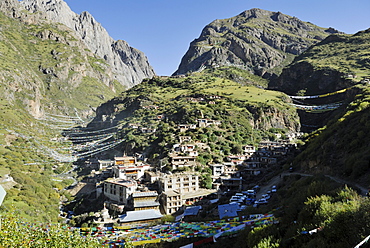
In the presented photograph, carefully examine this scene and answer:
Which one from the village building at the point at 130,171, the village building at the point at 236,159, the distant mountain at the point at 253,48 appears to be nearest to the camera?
the village building at the point at 130,171

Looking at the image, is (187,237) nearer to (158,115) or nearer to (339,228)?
(339,228)

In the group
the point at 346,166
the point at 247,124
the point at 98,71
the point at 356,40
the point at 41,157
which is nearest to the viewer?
the point at 346,166

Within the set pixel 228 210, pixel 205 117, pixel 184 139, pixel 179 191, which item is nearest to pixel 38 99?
pixel 205 117

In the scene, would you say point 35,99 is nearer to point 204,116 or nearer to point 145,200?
point 204,116

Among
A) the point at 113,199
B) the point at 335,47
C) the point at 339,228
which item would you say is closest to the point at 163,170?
the point at 113,199

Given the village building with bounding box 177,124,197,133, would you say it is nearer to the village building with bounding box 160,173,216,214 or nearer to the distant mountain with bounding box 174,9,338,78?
the village building with bounding box 160,173,216,214

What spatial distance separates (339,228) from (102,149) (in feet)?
231

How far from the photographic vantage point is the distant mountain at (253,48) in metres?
156

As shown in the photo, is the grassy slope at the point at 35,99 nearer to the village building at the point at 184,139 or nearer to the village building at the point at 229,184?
the village building at the point at 229,184

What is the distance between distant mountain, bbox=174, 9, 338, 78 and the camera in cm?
15650

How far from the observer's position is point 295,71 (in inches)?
4390

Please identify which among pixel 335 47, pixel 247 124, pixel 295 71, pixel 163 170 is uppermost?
pixel 335 47

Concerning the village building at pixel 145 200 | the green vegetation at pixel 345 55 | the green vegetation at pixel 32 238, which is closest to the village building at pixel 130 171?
the village building at pixel 145 200

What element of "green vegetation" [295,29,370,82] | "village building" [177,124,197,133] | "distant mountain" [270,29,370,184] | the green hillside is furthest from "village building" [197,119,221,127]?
"green vegetation" [295,29,370,82]
